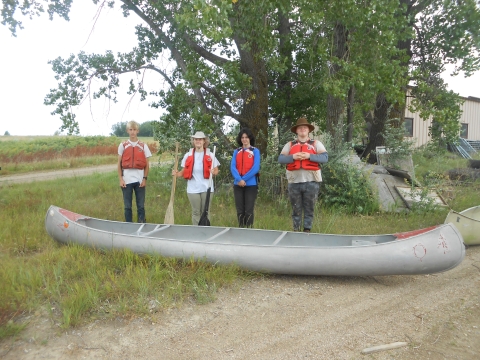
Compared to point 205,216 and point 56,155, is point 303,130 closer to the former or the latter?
point 205,216

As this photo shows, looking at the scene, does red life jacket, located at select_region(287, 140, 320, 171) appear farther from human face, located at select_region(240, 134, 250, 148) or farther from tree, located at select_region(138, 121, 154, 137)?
tree, located at select_region(138, 121, 154, 137)

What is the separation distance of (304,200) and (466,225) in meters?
2.40

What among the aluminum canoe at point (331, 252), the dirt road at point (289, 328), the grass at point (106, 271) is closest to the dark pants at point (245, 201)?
the grass at point (106, 271)

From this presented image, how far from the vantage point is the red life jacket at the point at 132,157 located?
6398 millimetres

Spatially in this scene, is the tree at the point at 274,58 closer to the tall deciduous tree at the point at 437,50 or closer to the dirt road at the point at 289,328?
the tall deciduous tree at the point at 437,50

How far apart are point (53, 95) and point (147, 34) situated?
2.67 meters

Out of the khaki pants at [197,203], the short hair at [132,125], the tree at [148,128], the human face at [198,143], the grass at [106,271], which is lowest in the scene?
the grass at [106,271]

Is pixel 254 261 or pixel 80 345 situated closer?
pixel 80 345

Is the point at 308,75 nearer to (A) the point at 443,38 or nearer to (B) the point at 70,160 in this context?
(A) the point at 443,38

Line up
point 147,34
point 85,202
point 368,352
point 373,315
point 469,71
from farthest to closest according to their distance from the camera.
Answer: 1. point 469,71
2. point 147,34
3. point 85,202
4. point 373,315
5. point 368,352

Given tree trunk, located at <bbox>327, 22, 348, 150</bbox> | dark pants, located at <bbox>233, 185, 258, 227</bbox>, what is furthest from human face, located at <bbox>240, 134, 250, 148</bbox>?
tree trunk, located at <bbox>327, 22, 348, 150</bbox>

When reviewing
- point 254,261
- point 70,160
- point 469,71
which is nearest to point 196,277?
point 254,261

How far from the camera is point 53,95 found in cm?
959

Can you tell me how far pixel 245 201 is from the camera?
6.34 metres
